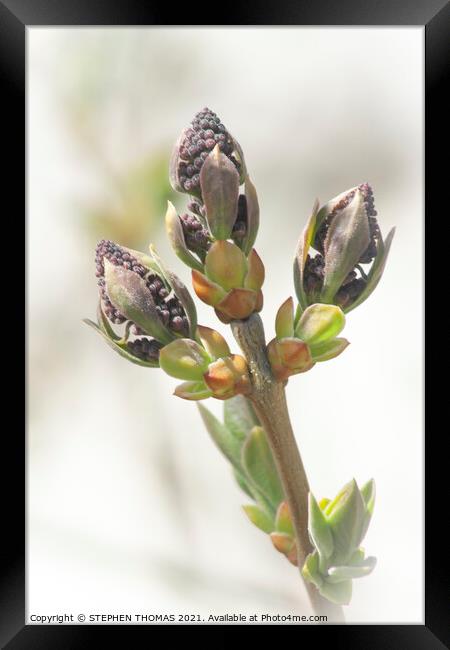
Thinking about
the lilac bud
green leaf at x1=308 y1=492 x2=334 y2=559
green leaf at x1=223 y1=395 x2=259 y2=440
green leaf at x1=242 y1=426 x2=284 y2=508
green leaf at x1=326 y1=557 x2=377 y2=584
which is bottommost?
green leaf at x1=326 y1=557 x2=377 y2=584

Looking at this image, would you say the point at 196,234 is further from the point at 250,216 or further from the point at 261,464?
the point at 261,464

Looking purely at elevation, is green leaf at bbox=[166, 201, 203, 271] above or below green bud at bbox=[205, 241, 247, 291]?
above

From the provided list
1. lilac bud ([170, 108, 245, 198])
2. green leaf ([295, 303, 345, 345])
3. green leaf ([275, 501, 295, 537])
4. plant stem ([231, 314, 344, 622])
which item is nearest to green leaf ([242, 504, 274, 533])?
green leaf ([275, 501, 295, 537])

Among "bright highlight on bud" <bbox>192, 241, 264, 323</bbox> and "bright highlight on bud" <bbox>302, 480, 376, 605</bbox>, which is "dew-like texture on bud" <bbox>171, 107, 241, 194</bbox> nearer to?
"bright highlight on bud" <bbox>192, 241, 264, 323</bbox>

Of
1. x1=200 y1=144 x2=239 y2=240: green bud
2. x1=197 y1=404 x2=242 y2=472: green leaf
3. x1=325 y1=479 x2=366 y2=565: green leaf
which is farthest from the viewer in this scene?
x1=197 y1=404 x2=242 y2=472: green leaf

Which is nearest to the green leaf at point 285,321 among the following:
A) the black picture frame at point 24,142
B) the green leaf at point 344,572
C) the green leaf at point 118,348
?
the green leaf at point 118,348

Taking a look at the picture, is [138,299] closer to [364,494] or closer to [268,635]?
[364,494]

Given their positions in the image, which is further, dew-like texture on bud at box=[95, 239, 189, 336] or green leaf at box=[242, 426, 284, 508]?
green leaf at box=[242, 426, 284, 508]

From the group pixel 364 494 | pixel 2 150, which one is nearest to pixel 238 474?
pixel 364 494
